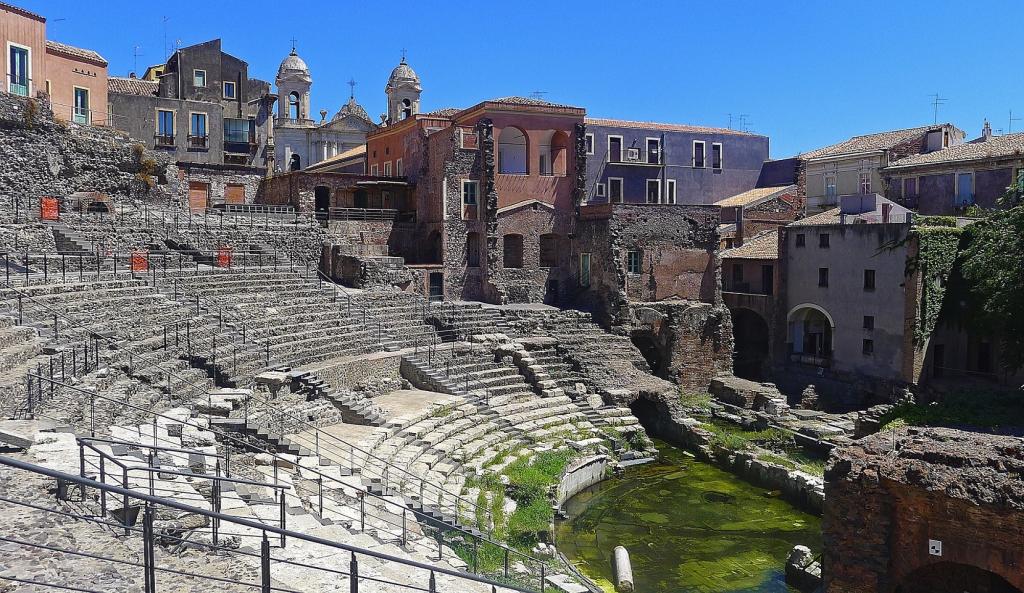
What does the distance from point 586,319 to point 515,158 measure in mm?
10041

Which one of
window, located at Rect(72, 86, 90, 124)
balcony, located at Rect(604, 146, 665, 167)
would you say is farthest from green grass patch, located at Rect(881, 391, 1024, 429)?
window, located at Rect(72, 86, 90, 124)

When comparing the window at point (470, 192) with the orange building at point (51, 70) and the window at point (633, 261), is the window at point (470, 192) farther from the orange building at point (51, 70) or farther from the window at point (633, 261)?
the orange building at point (51, 70)

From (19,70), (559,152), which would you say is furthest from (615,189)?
(19,70)

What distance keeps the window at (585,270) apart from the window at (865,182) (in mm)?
15905

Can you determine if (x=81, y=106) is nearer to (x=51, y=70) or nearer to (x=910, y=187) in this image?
(x=51, y=70)

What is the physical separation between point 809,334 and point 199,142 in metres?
30.7

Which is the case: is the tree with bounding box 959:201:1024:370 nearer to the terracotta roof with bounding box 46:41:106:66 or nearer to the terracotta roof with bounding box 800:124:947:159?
the terracotta roof with bounding box 800:124:947:159

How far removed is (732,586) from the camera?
57.6 feet

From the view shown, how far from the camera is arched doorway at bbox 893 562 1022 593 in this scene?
1292cm

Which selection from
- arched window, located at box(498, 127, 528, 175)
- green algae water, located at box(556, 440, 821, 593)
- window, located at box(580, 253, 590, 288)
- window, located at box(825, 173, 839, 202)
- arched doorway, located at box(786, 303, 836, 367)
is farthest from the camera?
window, located at box(825, 173, 839, 202)

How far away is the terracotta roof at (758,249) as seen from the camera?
38.2 metres

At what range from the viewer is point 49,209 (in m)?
27.4

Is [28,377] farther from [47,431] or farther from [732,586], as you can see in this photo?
[732,586]

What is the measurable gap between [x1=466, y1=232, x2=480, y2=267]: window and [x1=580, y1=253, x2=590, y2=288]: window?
461 cm
